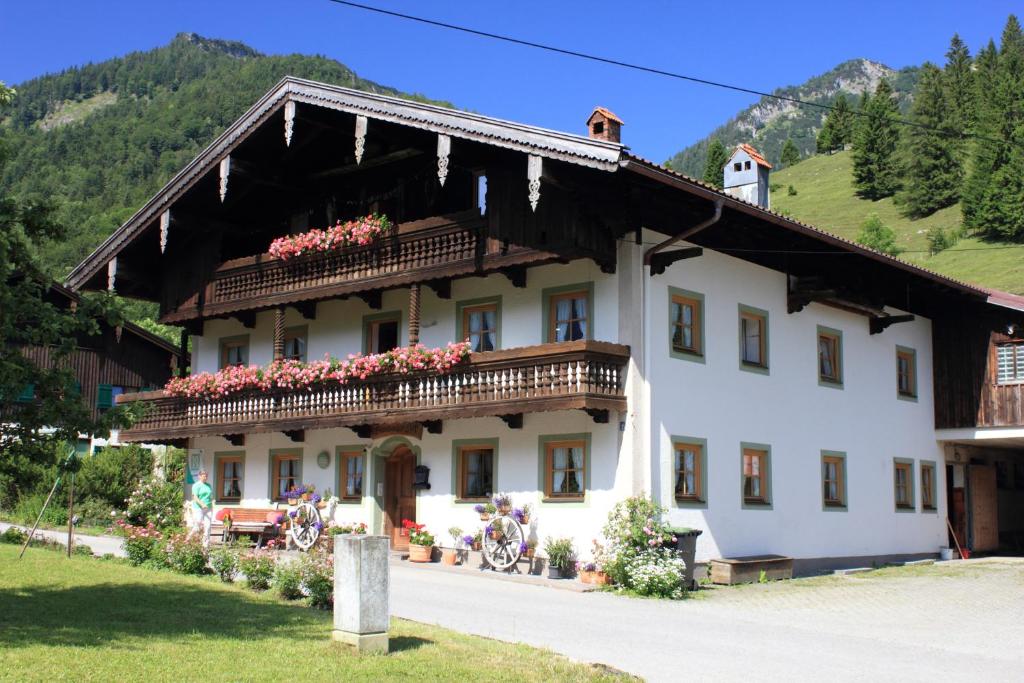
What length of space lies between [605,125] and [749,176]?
27.1ft

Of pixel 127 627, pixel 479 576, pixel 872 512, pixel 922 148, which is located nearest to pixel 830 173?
pixel 922 148

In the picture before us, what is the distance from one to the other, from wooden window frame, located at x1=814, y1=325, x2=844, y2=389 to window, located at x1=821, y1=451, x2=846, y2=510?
147 cm

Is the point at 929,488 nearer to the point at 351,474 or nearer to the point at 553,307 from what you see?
the point at 553,307

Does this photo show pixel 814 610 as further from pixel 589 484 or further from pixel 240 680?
pixel 240 680

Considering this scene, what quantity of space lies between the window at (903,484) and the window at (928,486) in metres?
0.62

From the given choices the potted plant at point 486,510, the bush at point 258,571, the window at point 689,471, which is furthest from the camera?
the potted plant at point 486,510

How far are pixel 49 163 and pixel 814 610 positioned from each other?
12527cm

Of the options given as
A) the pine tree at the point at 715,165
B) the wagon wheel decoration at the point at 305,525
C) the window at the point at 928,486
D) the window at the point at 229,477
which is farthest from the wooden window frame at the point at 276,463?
the pine tree at the point at 715,165

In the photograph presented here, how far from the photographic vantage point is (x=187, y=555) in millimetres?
16547

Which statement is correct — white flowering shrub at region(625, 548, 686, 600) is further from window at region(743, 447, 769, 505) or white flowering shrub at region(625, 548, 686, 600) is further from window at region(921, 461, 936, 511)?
window at region(921, 461, 936, 511)

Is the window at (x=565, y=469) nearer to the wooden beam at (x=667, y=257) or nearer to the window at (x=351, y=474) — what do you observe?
the wooden beam at (x=667, y=257)

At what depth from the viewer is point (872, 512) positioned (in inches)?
956

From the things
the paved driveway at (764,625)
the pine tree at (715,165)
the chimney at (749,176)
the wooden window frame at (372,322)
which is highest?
the pine tree at (715,165)

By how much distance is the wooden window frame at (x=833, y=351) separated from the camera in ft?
76.3
